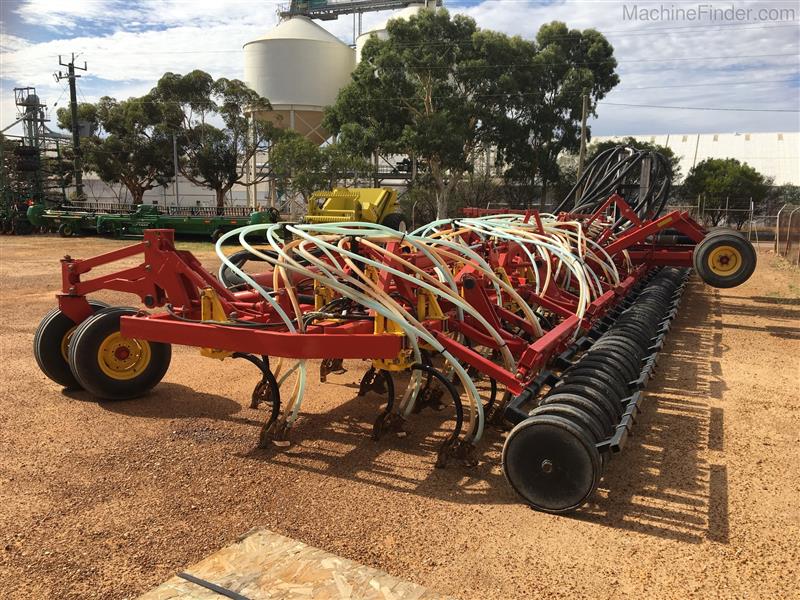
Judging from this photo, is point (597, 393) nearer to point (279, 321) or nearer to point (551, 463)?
point (551, 463)

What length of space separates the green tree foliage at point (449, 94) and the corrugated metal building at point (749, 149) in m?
13.2

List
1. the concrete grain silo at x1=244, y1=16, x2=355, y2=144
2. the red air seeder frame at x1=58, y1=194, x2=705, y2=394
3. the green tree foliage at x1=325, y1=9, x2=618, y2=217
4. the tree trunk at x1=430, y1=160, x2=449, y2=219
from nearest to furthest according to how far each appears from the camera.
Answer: the red air seeder frame at x1=58, y1=194, x2=705, y2=394
the green tree foliage at x1=325, y1=9, x2=618, y2=217
the tree trunk at x1=430, y1=160, x2=449, y2=219
the concrete grain silo at x1=244, y1=16, x2=355, y2=144

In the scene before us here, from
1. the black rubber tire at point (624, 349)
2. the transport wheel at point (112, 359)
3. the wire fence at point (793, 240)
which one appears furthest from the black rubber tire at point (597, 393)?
the wire fence at point (793, 240)

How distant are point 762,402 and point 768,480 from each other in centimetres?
184

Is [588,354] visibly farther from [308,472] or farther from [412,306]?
[308,472]

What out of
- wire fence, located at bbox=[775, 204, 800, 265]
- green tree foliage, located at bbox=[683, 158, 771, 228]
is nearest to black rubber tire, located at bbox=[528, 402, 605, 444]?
wire fence, located at bbox=[775, 204, 800, 265]

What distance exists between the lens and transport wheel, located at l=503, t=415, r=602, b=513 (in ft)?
11.1

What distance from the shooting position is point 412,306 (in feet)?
15.0

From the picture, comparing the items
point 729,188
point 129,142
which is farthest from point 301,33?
point 729,188

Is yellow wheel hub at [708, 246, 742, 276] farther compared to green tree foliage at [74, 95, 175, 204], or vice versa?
green tree foliage at [74, 95, 175, 204]

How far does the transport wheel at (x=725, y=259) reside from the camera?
8086mm

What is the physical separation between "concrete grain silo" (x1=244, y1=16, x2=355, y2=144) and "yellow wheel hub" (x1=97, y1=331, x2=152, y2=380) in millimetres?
35309

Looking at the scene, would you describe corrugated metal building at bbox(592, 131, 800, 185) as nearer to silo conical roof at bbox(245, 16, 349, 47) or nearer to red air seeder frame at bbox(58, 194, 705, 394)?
silo conical roof at bbox(245, 16, 349, 47)

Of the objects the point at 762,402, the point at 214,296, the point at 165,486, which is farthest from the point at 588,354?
the point at 165,486
